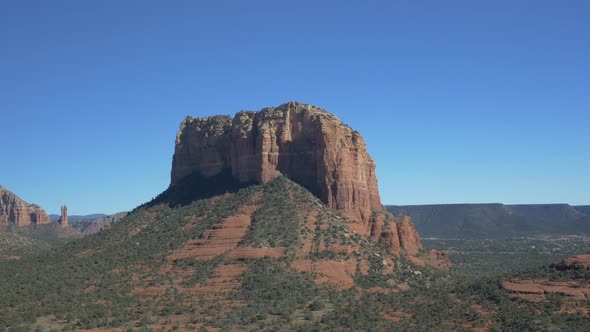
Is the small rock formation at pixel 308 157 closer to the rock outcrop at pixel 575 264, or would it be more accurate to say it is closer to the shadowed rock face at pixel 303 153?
the shadowed rock face at pixel 303 153

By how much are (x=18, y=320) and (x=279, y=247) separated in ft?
106

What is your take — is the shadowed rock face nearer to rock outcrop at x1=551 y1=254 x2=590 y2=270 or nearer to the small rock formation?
the small rock formation

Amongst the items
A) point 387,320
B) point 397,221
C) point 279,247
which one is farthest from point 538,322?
point 397,221

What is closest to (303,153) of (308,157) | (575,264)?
(308,157)

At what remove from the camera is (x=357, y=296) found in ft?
230

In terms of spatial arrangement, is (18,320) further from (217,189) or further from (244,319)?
(217,189)

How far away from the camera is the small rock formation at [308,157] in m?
90.9

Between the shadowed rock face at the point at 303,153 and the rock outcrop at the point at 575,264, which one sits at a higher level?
the shadowed rock face at the point at 303,153

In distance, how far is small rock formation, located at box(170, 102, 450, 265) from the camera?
90.9 meters

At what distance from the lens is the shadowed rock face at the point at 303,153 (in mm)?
90875

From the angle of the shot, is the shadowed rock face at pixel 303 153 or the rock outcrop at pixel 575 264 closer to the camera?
the rock outcrop at pixel 575 264

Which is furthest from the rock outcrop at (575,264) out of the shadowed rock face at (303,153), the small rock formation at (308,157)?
the shadowed rock face at (303,153)

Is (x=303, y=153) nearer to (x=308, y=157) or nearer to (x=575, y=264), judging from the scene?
(x=308, y=157)

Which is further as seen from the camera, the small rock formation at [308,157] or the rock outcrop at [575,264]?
the small rock formation at [308,157]
